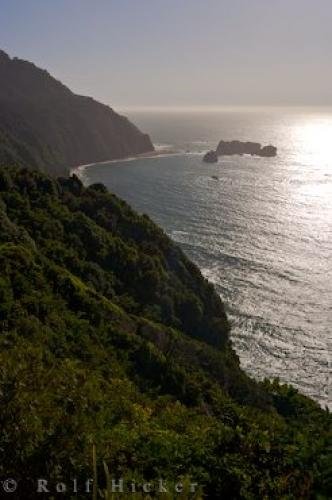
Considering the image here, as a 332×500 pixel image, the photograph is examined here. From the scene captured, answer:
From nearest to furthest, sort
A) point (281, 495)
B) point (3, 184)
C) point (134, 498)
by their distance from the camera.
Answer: point (134, 498)
point (281, 495)
point (3, 184)

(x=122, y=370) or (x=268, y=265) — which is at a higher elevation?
(x=122, y=370)

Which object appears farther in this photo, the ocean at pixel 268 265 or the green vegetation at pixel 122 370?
the ocean at pixel 268 265

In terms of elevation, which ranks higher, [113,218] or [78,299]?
[113,218]

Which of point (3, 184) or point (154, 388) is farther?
point (3, 184)

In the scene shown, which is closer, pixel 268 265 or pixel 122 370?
pixel 122 370

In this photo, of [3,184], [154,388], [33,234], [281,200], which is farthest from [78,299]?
[281,200]

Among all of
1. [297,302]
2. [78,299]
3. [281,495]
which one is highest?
[281,495]

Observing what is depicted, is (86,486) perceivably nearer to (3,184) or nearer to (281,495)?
(281,495)

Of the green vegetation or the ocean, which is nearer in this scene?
the green vegetation
